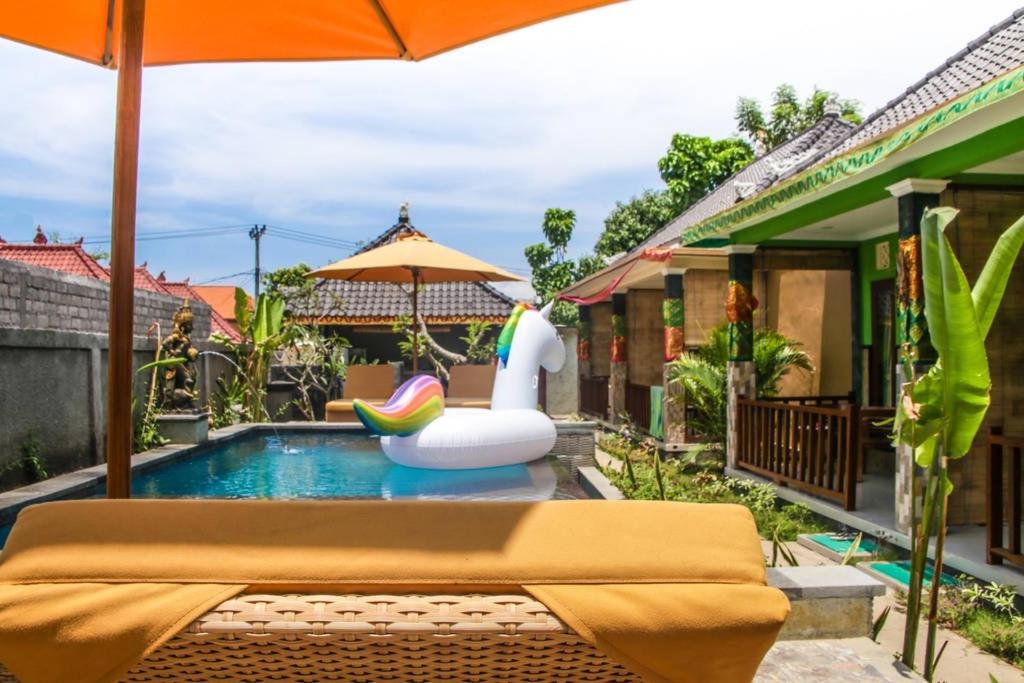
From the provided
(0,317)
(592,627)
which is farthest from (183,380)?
(592,627)

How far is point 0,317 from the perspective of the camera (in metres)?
7.59

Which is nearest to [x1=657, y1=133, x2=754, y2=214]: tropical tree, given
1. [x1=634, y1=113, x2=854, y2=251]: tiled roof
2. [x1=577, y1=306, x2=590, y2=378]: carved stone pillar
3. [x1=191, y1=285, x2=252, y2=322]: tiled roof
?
[x1=634, y1=113, x2=854, y2=251]: tiled roof

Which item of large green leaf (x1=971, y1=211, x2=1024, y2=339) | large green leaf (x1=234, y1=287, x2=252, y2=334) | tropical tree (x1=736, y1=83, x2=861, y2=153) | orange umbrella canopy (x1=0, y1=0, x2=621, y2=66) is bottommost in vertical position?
large green leaf (x1=971, y1=211, x2=1024, y2=339)

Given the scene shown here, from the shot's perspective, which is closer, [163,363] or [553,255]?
[163,363]

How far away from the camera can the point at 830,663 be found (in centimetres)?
275

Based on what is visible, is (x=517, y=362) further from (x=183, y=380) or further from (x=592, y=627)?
(x=592, y=627)

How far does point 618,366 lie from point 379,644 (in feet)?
39.9

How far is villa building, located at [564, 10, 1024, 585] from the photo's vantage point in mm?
4969

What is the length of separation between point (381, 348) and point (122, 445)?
15.9 meters

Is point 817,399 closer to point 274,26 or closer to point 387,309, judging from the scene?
point 274,26

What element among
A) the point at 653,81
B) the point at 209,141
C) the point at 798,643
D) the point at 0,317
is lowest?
the point at 798,643

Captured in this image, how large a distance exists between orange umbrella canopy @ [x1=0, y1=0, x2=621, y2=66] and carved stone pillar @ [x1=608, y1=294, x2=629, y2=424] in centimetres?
1000

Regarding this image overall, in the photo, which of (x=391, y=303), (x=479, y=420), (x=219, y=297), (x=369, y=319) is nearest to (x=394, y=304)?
(x=391, y=303)

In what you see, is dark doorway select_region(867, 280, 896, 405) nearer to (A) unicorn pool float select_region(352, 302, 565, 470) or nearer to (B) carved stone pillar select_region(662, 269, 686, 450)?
(B) carved stone pillar select_region(662, 269, 686, 450)
